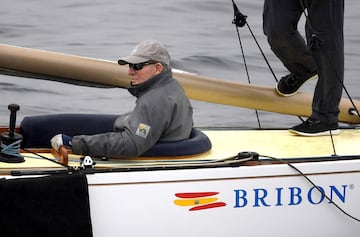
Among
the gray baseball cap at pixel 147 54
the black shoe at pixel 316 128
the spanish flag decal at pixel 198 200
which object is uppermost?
the gray baseball cap at pixel 147 54

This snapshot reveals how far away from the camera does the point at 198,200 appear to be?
5.62m

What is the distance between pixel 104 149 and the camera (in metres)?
5.62

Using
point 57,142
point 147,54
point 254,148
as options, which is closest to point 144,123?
point 147,54

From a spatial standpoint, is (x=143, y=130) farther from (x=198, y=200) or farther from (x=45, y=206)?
(x=45, y=206)

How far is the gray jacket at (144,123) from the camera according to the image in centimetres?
561

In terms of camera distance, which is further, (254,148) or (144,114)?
(254,148)

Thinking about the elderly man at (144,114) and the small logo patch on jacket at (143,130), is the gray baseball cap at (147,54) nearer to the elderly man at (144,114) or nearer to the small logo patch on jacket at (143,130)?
the elderly man at (144,114)

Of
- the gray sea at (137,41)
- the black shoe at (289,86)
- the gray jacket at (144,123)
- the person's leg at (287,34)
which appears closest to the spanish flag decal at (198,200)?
the gray jacket at (144,123)

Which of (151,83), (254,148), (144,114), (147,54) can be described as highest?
(147,54)

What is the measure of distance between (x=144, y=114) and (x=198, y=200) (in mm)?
476

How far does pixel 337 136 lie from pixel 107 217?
165 centimetres

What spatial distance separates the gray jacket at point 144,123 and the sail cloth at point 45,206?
0.27 metres

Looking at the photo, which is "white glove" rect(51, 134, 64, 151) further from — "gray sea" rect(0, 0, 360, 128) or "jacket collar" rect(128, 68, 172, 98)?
"gray sea" rect(0, 0, 360, 128)

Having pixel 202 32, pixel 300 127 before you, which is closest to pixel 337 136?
pixel 300 127
